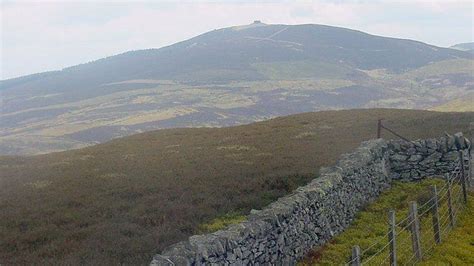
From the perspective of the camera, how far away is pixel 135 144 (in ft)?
134

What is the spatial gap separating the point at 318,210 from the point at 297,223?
1.79 metres

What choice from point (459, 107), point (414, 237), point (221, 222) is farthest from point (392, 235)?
point (459, 107)

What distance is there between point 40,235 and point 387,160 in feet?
52.8

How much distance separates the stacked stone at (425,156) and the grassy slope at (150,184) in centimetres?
358

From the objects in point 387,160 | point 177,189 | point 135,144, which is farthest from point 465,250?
point 135,144

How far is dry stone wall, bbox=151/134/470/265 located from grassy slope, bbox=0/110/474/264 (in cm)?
277

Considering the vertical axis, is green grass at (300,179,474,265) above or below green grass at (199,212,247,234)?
below

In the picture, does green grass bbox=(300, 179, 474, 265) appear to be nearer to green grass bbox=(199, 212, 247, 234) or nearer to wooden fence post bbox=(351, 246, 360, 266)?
wooden fence post bbox=(351, 246, 360, 266)

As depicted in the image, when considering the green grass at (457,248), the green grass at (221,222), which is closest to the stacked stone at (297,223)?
the green grass at (221,222)

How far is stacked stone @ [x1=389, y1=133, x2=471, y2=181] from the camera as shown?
23.0m

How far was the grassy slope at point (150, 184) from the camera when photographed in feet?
49.3

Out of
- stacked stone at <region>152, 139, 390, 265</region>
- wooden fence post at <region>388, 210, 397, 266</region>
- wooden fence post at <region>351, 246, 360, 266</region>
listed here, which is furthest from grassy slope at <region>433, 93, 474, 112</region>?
wooden fence post at <region>351, 246, 360, 266</region>

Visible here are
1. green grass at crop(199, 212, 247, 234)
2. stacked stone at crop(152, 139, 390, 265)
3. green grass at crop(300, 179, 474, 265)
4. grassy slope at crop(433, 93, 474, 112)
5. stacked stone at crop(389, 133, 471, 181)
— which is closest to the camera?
stacked stone at crop(152, 139, 390, 265)

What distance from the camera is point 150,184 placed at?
2331cm
